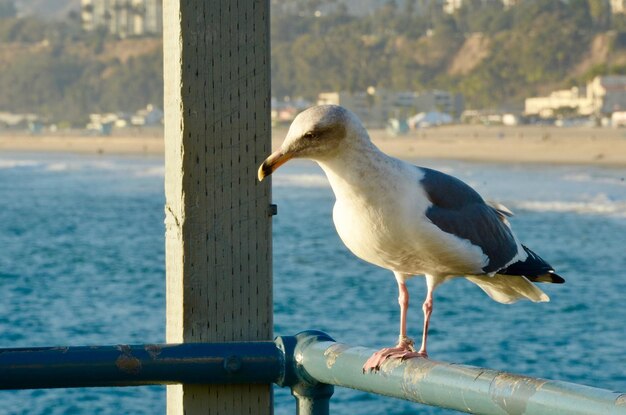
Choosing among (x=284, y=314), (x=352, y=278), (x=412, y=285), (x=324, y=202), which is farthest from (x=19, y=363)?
(x=324, y=202)

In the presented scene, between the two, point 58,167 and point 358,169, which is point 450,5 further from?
point 358,169

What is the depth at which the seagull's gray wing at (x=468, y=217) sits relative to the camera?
263 centimetres

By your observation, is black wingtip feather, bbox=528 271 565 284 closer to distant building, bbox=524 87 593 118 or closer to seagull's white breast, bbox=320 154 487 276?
seagull's white breast, bbox=320 154 487 276

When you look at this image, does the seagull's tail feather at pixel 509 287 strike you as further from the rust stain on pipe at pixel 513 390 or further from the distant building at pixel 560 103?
the distant building at pixel 560 103

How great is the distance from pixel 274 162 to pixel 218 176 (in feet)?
0.92

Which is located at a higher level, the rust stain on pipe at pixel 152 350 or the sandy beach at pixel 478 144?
the rust stain on pipe at pixel 152 350

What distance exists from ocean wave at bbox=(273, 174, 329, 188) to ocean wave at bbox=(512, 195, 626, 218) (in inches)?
553

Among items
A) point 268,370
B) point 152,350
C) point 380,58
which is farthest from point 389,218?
point 380,58

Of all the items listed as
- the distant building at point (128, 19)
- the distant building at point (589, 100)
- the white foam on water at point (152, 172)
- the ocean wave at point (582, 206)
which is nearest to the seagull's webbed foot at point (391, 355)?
the ocean wave at point (582, 206)

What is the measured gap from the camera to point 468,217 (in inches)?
110

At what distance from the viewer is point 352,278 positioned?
2625cm

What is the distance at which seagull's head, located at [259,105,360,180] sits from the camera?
88.0 inches

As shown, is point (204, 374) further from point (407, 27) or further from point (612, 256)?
point (407, 27)

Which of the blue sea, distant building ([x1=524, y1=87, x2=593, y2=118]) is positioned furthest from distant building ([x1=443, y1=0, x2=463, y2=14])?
the blue sea
